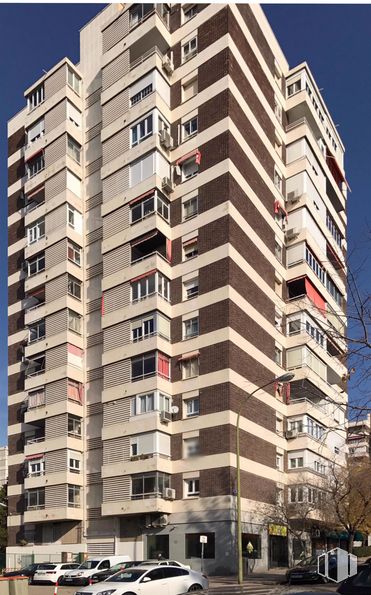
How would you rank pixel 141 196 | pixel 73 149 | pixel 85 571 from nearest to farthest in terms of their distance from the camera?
pixel 85 571
pixel 141 196
pixel 73 149

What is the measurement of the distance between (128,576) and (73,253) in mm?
29821

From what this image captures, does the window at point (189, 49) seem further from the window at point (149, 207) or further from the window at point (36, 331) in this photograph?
the window at point (36, 331)

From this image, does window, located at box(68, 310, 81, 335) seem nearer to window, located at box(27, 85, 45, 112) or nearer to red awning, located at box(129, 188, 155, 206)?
red awning, located at box(129, 188, 155, 206)

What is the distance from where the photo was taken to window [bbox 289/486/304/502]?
41.5 m

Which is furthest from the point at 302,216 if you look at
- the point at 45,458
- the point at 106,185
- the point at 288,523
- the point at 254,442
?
the point at 45,458

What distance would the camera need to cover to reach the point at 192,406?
38.2 m

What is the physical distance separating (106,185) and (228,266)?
1145cm

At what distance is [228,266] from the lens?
38.1m

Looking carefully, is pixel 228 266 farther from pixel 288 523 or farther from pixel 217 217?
pixel 288 523

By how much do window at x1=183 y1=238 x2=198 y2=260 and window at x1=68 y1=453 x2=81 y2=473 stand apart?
1425cm

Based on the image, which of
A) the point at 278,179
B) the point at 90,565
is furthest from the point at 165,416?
the point at 278,179

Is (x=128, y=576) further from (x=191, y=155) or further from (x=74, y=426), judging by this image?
(x=191, y=155)

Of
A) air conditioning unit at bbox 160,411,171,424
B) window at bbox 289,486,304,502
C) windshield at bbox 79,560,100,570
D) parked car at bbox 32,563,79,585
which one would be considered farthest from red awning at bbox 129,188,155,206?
parked car at bbox 32,563,79,585

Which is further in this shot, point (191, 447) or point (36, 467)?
point (36, 467)
